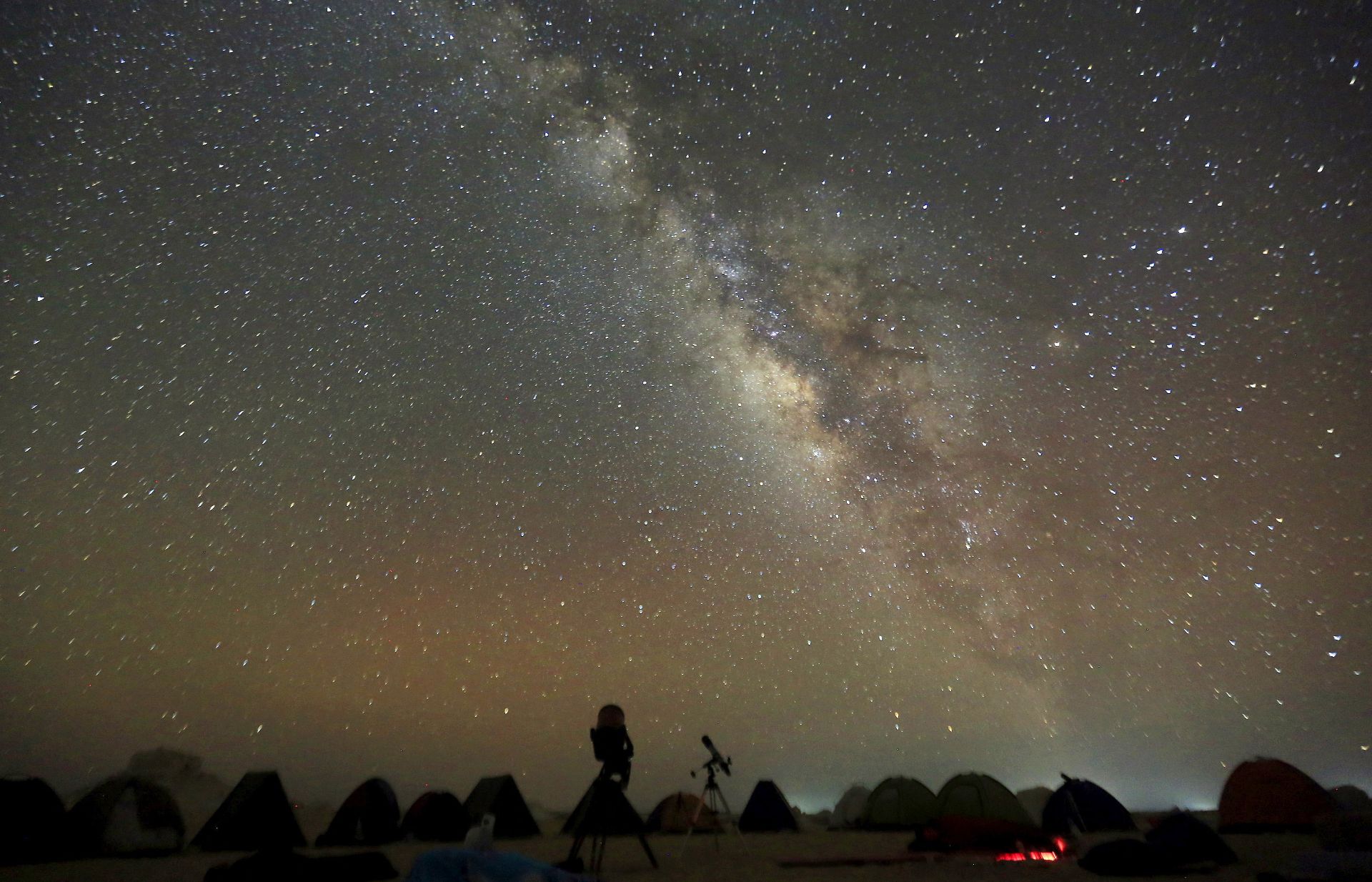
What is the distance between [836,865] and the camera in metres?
8.91

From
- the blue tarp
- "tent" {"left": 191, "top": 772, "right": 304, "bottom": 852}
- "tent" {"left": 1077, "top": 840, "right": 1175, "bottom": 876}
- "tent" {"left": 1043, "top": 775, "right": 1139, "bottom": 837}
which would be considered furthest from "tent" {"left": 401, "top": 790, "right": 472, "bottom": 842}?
"tent" {"left": 1043, "top": 775, "right": 1139, "bottom": 837}

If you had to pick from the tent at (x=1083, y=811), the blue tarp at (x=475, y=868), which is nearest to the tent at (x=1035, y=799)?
the tent at (x=1083, y=811)

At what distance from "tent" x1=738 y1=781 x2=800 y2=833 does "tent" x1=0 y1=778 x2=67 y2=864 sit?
1262 cm

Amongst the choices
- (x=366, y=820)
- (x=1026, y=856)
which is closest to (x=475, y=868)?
(x=1026, y=856)

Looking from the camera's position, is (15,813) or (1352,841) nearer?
(1352,841)

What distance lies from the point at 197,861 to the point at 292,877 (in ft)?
15.1

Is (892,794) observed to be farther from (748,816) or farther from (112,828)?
(112,828)

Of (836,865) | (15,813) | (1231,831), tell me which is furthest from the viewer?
(1231,831)

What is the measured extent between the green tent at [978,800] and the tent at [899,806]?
2.20 ft

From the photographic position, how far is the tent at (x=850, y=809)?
18172mm

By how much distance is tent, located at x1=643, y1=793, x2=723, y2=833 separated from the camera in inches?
593

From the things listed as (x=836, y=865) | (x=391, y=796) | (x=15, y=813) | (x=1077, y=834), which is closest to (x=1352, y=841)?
(x=836, y=865)

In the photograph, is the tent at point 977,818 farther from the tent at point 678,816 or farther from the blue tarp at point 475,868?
the blue tarp at point 475,868

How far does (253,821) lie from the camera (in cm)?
1194
